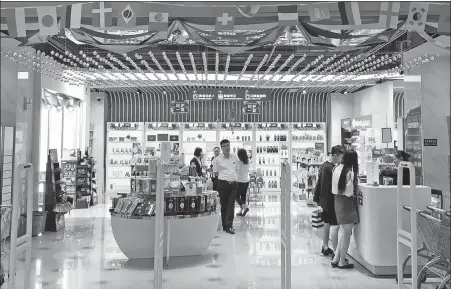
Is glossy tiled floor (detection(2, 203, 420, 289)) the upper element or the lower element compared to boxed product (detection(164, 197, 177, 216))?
lower

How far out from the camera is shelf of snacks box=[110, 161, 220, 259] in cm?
515

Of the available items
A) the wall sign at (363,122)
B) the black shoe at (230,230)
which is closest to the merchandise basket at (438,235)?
the black shoe at (230,230)

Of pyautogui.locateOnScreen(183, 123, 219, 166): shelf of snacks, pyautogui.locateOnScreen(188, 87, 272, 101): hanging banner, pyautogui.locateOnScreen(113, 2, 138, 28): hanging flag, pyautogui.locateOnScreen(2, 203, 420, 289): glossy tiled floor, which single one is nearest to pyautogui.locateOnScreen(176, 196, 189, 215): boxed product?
pyautogui.locateOnScreen(2, 203, 420, 289): glossy tiled floor

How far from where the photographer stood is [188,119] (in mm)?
14977

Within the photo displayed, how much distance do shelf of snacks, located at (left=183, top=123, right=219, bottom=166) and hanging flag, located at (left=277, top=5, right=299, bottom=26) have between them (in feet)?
35.4

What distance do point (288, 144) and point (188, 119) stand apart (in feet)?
12.4

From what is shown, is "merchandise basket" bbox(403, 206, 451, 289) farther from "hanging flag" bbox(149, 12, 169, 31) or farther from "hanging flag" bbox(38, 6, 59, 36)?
"hanging flag" bbox(38, 6, 59, 36)

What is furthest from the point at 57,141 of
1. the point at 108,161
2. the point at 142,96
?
the point at 142,96

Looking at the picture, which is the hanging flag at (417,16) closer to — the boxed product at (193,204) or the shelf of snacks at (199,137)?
the boxed product at (193,204)

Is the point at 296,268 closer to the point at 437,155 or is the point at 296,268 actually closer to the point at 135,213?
the point at 135,213

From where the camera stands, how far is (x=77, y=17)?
3846 millimetres

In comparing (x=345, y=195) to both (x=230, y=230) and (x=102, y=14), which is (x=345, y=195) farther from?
(x=102, y=14)

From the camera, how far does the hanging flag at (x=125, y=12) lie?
12.4 ft

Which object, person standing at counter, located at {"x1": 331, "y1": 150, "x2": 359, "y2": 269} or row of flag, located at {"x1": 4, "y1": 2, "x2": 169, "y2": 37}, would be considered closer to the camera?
row of flag, located at {"x1": 4, "y1": 2, "x2": 169, "y2": 37}
